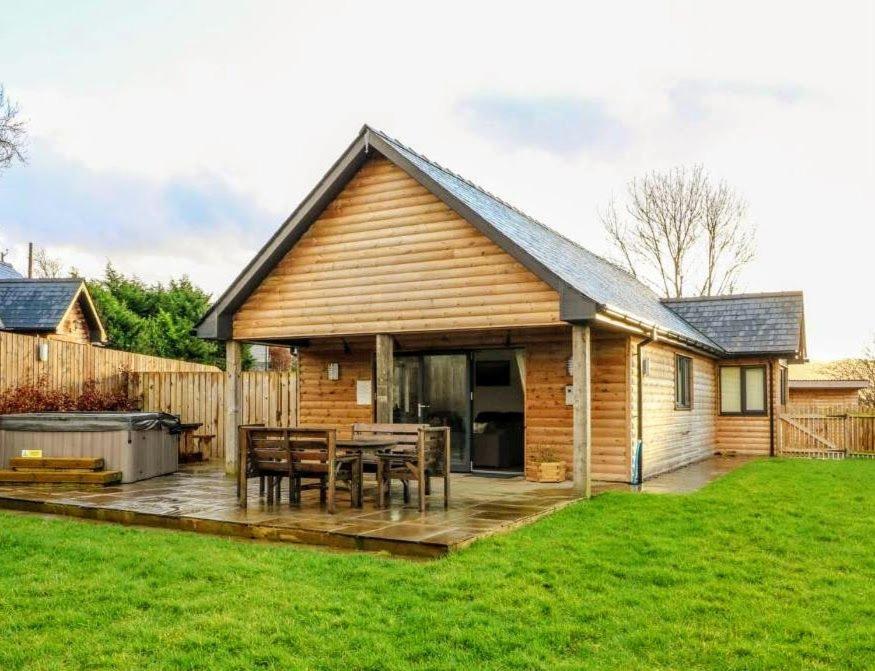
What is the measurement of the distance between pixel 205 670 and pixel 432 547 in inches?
110

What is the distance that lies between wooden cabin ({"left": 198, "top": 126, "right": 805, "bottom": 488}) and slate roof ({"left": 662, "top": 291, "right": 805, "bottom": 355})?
3.32 meters

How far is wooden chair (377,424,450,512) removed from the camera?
27.8ft

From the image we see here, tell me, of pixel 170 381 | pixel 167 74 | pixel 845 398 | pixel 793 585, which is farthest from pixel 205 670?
pixel 845 398

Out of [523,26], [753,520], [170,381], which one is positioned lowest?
[753,520]

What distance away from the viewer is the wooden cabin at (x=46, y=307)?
21359 millimetres

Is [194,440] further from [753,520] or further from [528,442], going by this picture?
[753,520]

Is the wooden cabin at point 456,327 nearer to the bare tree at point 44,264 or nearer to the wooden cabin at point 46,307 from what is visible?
the wooden cabin at point 46,307

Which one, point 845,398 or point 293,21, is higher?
point 293,21

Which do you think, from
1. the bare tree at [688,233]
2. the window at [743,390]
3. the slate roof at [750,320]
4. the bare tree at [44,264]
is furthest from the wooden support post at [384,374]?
the bare tree at [44,264]

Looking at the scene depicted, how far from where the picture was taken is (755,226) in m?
30.7

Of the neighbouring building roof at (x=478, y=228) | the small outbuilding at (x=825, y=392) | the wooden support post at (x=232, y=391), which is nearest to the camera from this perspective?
the neighbouring building roof at (x=478, y=228)

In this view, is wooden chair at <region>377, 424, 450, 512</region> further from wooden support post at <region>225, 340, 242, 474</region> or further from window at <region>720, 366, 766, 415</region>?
window at <region>720, 366, 766, 415</region>

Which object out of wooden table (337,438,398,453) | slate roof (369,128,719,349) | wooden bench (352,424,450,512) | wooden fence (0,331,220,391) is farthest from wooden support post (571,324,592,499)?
wooden fence (0,331,220,391)

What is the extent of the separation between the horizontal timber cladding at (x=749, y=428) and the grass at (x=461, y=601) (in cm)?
1066
